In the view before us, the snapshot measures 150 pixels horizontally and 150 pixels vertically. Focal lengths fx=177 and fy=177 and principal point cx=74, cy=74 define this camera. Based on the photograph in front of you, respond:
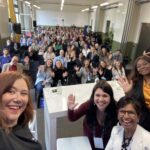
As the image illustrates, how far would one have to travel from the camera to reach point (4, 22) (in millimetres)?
8102

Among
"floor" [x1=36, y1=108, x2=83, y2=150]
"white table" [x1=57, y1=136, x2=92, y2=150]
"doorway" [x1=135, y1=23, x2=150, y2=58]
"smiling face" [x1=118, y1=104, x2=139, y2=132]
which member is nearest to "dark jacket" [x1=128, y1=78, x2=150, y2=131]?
"smiling face" [x1=118, y1=104, x2=139, y2=132]

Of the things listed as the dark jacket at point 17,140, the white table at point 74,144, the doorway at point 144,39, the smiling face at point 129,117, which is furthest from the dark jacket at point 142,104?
the doorway at point 144,39

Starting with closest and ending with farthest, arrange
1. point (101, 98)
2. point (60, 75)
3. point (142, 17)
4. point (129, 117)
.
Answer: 1. point (129, 117)
2. point (101, 98)
3. point (60, 75)
4. point (142, 17)

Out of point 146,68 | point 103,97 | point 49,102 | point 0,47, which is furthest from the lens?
point 0,47

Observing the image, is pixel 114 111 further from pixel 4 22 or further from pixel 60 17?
pixel 60 17

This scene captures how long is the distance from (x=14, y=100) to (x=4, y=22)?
8009 mm

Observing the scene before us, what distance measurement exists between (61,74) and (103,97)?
8.58 ft

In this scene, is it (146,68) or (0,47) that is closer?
(146,68)

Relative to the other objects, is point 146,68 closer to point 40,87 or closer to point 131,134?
point 131,134

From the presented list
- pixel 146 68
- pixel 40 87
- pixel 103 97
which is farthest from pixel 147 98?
pixel 40 87

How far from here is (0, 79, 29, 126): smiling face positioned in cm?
105

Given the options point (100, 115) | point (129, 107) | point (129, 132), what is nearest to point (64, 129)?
point (100, 115)

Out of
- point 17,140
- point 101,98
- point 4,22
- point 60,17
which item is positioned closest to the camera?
point 17,140

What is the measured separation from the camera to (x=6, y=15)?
8.40 meters
